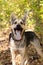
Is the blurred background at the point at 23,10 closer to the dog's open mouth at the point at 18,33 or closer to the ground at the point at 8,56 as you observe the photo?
the ground at the point at 8,56

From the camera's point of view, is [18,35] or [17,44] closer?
[18,35]

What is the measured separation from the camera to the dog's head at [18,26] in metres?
6.78

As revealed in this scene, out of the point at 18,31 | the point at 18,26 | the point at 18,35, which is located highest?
the point at 18,26

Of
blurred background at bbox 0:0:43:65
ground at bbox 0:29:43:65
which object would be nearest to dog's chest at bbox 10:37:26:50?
blurred background at bbox 0:0:43:65

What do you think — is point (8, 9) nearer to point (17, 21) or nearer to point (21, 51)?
point (17, 21)

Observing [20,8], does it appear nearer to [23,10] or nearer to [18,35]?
[23,10]

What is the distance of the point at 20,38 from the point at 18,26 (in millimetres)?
396

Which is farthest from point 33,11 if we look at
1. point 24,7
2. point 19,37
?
point 19,37

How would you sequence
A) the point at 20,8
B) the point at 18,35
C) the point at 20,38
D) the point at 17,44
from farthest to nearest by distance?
the point at 20,8
the point at 17,44
the point at 20,38
the point at 18,35

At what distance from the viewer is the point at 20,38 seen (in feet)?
23.0

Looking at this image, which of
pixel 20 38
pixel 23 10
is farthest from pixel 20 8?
pixel 20 38

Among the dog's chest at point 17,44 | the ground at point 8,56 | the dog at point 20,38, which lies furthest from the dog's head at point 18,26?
the ground at point 8,56

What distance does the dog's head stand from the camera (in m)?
6.78

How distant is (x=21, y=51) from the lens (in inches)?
284
